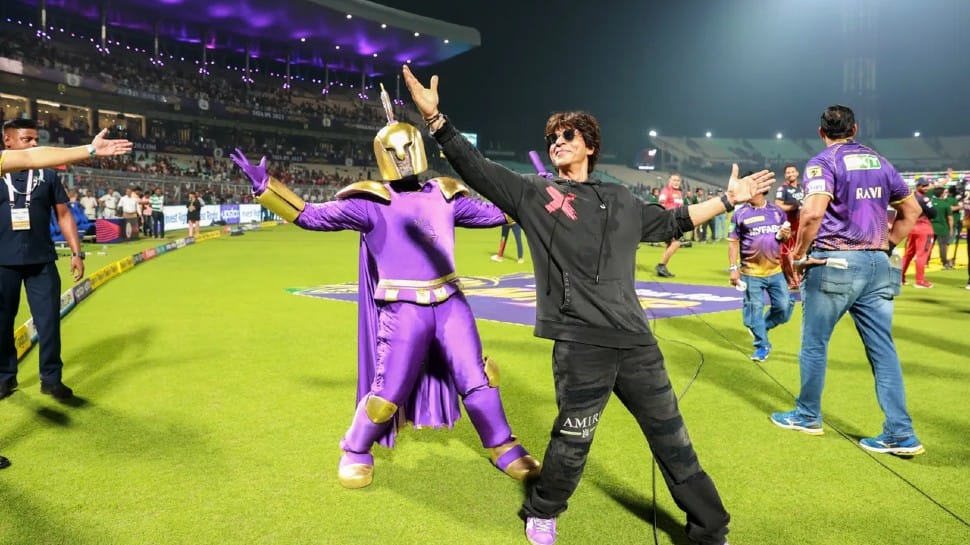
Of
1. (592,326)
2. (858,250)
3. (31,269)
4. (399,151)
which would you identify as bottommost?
(592,326)

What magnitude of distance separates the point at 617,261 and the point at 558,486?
105 centimetres

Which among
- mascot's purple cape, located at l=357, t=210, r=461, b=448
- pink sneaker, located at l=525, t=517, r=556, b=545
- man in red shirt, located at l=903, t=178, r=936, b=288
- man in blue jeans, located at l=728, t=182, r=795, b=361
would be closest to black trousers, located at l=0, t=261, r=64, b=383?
mascot's purple cape, located at l=357, t=210, r=461, b=448

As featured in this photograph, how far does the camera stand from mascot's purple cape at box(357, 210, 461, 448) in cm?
422

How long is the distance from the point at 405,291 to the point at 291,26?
168ft

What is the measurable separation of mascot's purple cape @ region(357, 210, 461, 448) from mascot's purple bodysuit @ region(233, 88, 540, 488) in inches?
7.1

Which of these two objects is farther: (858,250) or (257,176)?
(858,250)

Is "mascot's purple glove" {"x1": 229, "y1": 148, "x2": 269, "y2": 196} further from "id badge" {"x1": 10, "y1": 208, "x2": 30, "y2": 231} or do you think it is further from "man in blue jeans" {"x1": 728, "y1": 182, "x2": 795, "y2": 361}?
"man in blue jeans" {"x1": 728, "y1": 182, "x2": 795, "y2": 361}

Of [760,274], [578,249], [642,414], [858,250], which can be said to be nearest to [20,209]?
[578,249]

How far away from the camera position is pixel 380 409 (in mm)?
3898

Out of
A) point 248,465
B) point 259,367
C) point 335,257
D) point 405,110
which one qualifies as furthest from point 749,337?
point 405,110

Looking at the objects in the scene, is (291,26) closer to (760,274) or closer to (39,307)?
(39,307)

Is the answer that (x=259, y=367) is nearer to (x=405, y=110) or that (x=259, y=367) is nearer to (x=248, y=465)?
(x=248, y=465)

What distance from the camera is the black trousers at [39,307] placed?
5320mm

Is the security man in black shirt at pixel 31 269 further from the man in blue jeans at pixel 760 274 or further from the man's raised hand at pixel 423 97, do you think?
the man in blue jeans at pixel 760 274
